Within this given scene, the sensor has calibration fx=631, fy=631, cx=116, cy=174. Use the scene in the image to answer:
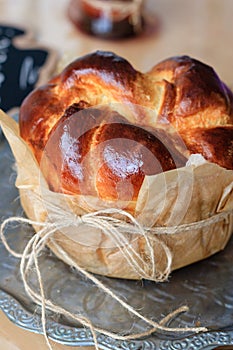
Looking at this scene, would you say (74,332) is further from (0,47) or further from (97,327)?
(0,47)

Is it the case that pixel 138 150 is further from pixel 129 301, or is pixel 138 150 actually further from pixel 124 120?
pixel 129 301

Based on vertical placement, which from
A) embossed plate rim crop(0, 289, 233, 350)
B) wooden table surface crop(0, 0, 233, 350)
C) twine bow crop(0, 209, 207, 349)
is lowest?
embossed plate rim crop(0, 289, 233, 350)

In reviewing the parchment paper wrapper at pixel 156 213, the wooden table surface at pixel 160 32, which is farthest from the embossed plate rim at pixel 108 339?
the wooden table surface at pixel 160 32

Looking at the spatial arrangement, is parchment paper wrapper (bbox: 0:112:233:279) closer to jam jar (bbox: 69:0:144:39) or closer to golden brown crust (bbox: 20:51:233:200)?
golden brown crust (bbox: 20:51:233:200)

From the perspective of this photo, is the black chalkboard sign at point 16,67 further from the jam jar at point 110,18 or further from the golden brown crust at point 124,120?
the golden brown crust at point 124,120

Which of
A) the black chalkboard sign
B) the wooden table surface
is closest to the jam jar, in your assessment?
the wooden table surface

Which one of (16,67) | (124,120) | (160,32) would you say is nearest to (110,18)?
(160,32)

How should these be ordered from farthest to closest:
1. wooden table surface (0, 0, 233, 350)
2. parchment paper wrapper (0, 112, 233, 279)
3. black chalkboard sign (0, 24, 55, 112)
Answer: wooden table surface (0, 0, 233, 350)
black chalkboard sign (0, 24, 55, 112)
parchment paper wrapper (0, 112, 233, 279)
